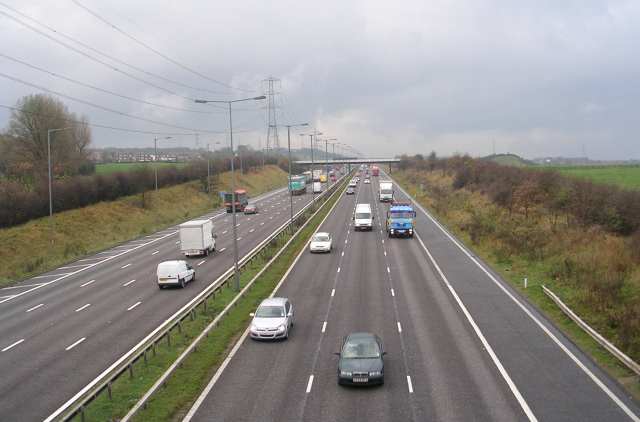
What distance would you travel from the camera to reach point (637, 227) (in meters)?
46.2

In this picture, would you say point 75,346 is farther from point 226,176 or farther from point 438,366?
point 226,176

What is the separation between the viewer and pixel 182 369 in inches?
795

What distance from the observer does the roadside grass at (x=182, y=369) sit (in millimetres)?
16594

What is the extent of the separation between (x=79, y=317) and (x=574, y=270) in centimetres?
2677

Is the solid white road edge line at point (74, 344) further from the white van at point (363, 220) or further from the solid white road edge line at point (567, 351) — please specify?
the white van at point (363, 220)

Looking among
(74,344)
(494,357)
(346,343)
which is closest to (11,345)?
(74,344)

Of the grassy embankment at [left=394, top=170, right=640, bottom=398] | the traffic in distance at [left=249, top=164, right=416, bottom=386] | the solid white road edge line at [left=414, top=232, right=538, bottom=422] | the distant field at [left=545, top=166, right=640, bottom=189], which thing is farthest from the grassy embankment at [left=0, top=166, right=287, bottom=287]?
the distant field at [left=545, top=166, right=640, bottom=189]

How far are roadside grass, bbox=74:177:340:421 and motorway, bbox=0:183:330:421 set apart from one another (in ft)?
5.02

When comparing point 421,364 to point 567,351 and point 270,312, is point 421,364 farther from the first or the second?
point 270,312

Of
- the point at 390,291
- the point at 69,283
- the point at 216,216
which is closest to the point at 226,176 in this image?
the point at 216,216

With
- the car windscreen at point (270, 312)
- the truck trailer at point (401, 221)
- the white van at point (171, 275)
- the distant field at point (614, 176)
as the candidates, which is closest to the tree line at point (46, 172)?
the white van at point (171, 275)

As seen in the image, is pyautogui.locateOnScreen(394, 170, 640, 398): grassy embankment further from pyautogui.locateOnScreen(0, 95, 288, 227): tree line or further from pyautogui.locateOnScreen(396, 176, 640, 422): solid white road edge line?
pyautogui.locateOnScreen(0, 95, 288, 227): tree line

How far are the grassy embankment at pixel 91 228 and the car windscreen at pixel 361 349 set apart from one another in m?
30.5

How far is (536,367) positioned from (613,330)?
5.94 m
